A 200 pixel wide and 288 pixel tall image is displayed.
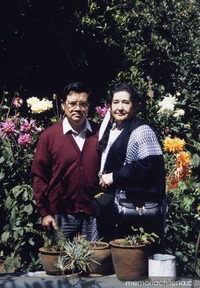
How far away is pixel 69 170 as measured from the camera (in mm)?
4605

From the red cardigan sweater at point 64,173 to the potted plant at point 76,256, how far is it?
0.72 ft

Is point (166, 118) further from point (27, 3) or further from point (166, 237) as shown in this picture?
point (27, 3)

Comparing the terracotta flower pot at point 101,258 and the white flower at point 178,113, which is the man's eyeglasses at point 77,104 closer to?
the terracotta flower pot at point 101,258

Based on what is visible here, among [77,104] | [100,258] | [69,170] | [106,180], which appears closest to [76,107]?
[77,104]

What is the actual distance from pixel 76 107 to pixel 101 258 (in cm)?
110

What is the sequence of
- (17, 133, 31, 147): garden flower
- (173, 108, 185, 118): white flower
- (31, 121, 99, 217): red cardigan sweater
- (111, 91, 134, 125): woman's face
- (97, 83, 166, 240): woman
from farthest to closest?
(173, 108, 185, 118): white flower < (17, 133, 31, 147): garden flower < (31, 121, 99, 217): red cardigan sweater < (111, 91, 134, 125): woman's face < (97, 83, 166, 240): woman

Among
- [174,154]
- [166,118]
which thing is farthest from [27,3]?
[174,154]

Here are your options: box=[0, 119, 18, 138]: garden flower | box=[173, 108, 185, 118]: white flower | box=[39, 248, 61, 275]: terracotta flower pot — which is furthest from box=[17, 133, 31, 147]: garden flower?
box=[173, 108, 185, 118]: white flower

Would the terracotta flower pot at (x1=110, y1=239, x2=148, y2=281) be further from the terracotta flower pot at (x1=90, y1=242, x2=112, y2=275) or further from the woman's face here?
the woman's face

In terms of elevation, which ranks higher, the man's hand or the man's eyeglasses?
the man's eyeglasses

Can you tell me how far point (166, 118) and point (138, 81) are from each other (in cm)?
86

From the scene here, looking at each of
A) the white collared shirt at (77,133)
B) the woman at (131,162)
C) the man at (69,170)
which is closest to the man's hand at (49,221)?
the man at (69,170)

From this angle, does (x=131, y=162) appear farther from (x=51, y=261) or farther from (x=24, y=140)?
(x=24, y=140)

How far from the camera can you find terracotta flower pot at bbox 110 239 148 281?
4492 mm
